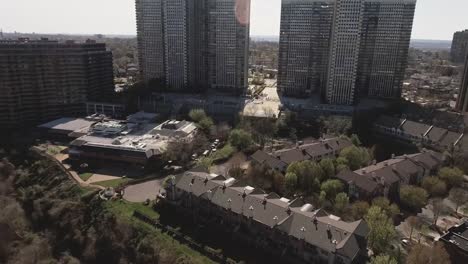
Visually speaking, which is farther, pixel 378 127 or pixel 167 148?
pixel 378 127

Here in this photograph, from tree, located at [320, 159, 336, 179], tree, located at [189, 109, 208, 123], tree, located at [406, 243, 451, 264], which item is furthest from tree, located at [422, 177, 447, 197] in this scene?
tree, located at [189, 109, 208, 123]

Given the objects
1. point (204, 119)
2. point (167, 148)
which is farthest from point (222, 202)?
point (204, 119)

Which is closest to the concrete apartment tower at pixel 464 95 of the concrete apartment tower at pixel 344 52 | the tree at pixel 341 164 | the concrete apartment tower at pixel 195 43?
the concrete apartment tower at pixel 344 52

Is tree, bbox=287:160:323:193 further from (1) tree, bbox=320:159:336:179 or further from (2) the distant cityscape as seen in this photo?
(1) tree, bbox=320:159:336:179

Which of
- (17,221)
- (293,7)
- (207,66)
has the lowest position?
(17,221)

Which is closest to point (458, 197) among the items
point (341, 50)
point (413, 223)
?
point (413, 223)

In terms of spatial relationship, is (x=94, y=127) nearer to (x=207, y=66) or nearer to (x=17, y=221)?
(x=17, y=221)
